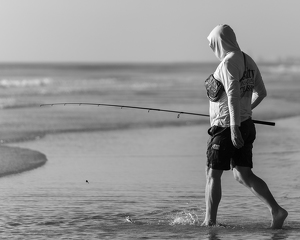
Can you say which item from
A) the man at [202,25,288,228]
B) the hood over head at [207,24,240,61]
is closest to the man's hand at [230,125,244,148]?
the man at [202,25,288,228]

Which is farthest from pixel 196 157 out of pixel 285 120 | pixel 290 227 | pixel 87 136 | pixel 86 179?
pixel 285 120

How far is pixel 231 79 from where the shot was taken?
15.9 feet

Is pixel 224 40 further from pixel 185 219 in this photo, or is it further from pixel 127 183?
pixel 127 183

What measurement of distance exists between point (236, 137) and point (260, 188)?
1.64 feet

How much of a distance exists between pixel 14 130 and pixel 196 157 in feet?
13.3

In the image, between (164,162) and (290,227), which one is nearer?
(290,227)

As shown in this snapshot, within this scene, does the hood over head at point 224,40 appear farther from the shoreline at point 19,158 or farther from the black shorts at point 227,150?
the shoreline at point 19,158

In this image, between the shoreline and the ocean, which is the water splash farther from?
the shoreline

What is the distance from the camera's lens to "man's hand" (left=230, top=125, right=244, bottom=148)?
15.9 feet

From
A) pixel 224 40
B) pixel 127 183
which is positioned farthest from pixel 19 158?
pixel 224 40

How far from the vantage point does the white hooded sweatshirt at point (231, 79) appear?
15.9ft

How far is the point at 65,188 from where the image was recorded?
674 cm

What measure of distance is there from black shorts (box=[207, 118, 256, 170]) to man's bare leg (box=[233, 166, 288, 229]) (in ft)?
0.20

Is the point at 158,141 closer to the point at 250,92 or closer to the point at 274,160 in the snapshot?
the point at 274,160
